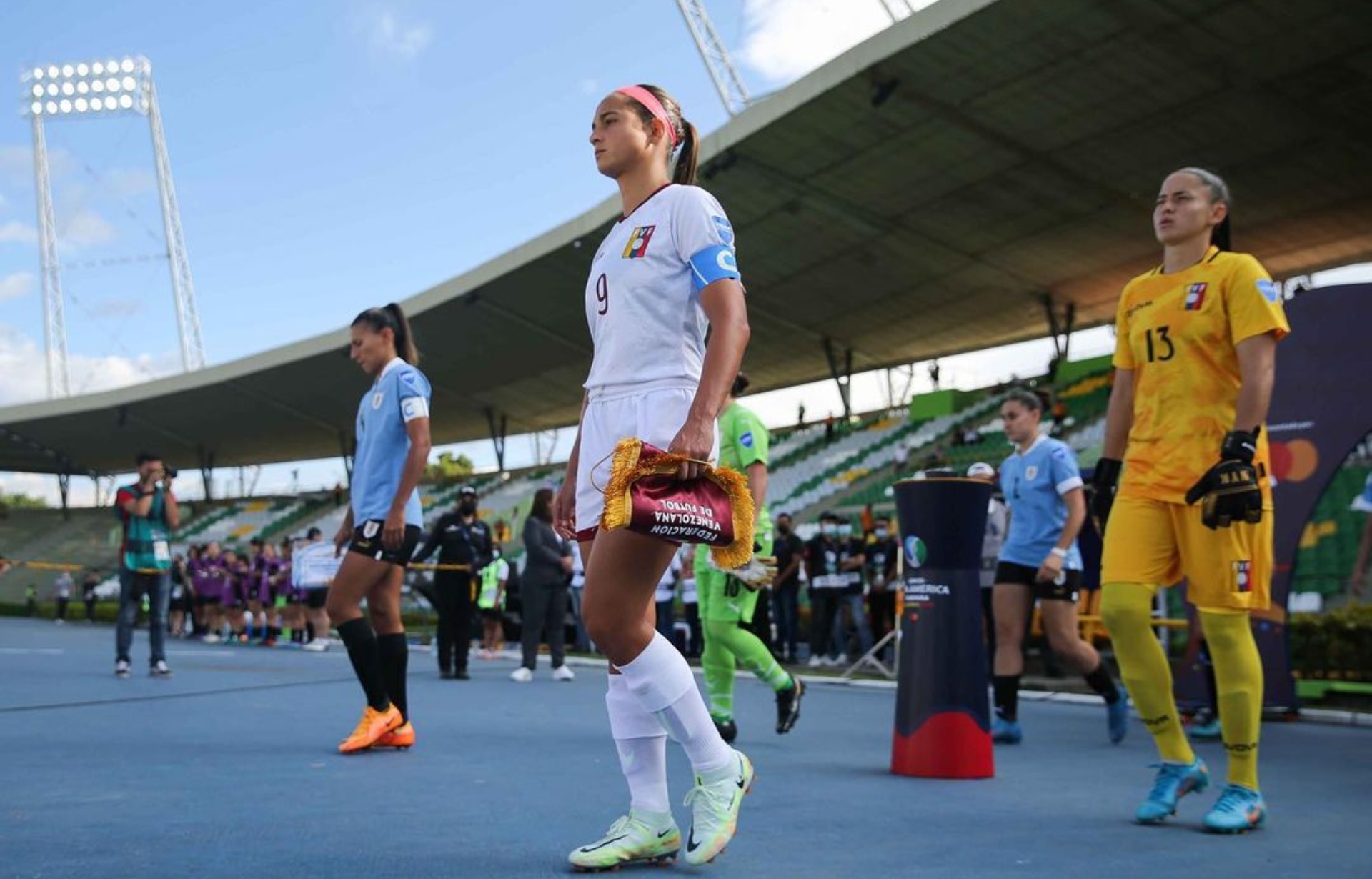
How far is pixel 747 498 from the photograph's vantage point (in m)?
3.12

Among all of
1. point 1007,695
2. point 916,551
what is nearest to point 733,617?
point 916,551

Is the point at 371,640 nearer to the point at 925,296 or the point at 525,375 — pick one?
the point at 925,296

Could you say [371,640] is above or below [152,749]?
above

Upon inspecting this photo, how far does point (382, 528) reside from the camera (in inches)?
221

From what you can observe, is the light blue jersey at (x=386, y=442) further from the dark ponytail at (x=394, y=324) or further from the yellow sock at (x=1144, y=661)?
the yellow sock at (x=1144, y=661)

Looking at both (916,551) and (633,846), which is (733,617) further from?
(633,846)

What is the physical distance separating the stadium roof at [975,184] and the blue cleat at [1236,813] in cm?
1472

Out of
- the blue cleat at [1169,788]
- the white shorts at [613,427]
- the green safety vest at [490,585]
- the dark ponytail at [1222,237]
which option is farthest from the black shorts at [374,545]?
the green safety vest at [490,585]

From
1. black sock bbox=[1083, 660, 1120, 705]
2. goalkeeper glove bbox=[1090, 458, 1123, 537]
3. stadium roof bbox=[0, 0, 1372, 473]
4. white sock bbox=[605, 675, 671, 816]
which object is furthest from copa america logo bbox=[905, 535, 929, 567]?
stadium roof bbox=[0, 0, 1372, 473]

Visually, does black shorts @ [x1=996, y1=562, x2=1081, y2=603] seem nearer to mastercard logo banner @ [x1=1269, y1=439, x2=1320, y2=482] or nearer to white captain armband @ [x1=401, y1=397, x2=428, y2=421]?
mastercard logo banner @ [x1=1269, y1=439, x2=1320, y2=482]

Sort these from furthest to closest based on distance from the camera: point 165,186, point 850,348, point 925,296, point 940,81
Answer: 1. point 165,186
2. point 850,348
3. point 925,296
4. point 940,81

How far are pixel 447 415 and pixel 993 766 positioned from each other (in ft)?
131

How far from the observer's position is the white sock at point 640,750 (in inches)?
131

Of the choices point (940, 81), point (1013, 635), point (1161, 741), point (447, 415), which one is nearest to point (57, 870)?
point (1161, 741)
